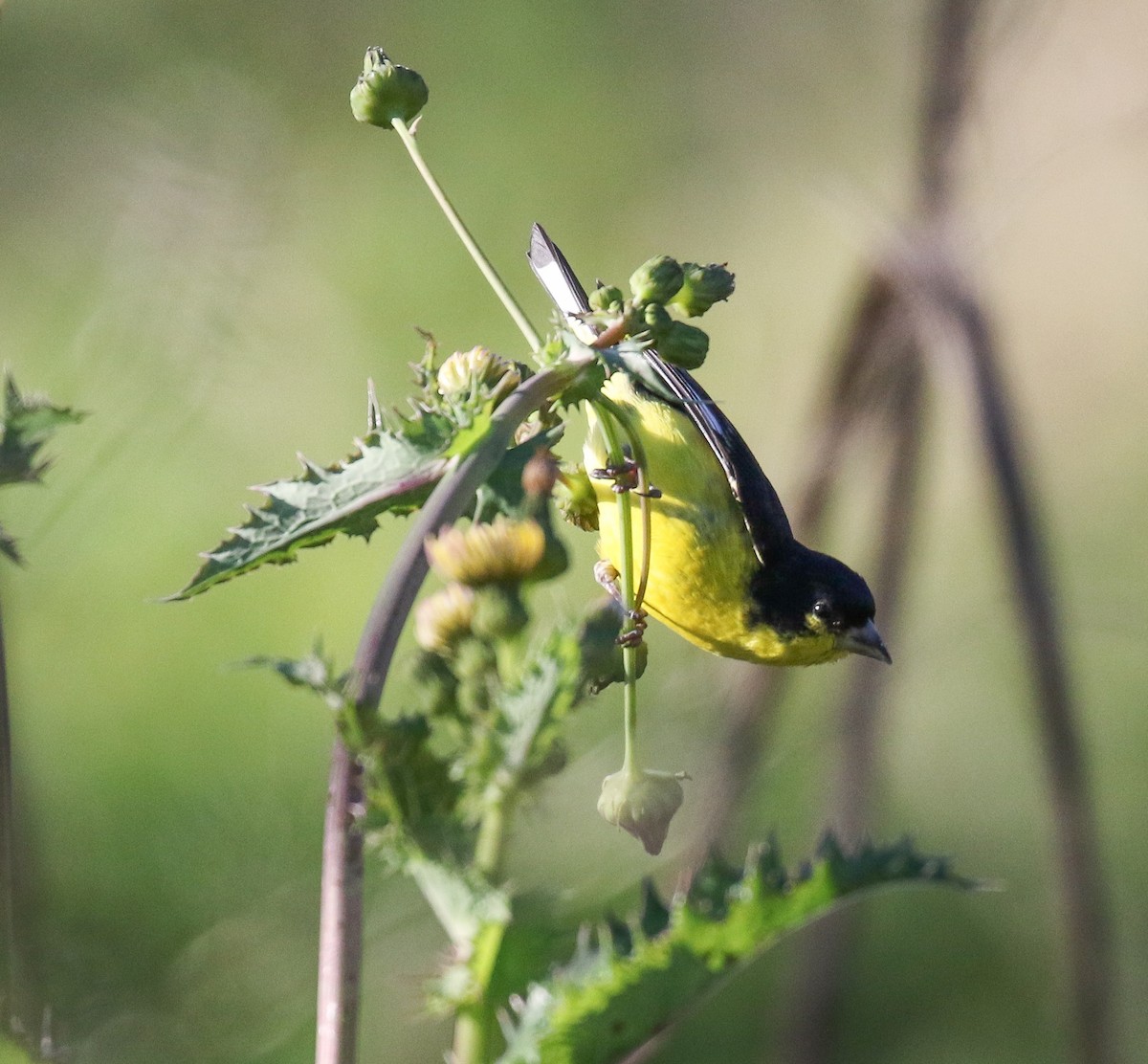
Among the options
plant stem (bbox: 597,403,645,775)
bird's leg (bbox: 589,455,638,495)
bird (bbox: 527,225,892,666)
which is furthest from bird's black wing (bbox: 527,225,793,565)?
plant stem (bbox: 597,403,645,775)

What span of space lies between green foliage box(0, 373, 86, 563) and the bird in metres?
0.71

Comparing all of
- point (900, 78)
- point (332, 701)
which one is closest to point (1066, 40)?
point (900, 78)

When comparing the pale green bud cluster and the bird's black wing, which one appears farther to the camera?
the bird's black wing

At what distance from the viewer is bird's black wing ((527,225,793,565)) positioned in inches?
56.7

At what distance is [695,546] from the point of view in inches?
66.1

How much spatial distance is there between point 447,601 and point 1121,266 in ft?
16.7

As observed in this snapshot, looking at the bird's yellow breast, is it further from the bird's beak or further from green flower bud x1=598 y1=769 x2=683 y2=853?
green flower bud x1=598 y1=769 x2=683 y2=853

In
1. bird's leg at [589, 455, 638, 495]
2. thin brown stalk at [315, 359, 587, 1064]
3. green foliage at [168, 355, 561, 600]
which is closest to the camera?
thin brown stalk at [315, 359, 587, 1064]

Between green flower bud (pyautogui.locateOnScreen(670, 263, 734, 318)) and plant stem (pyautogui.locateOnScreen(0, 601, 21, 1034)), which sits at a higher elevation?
green flower bud (pyautogui.locateOnScreen(670, 263, 734, 318))

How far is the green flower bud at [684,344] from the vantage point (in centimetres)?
101

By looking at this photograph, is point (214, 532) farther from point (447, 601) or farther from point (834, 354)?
point (447, 601)

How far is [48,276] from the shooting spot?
4.04 m

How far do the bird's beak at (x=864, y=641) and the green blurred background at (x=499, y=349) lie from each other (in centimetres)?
34

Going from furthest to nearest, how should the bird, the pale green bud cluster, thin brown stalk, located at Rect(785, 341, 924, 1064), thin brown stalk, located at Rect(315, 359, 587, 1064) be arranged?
thin brown stalk, located at Rect(785, 341, 924, 1064) → the bird → the pale green bud cluster → thin brown stalk, located at Rect(315, 359, 587, 1064)
